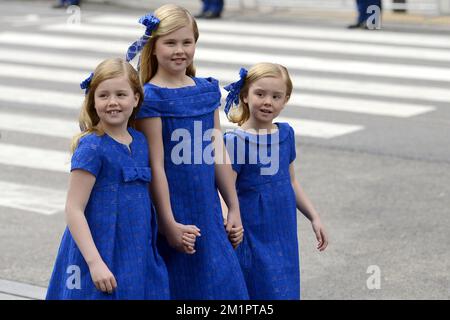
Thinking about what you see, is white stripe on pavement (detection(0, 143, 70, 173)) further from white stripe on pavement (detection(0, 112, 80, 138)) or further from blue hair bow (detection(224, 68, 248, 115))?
blue hair bow (detection(224, 68, 248, 115))

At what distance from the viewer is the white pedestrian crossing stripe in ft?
36.1

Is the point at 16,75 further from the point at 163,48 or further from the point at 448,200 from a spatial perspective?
the point at 163,48

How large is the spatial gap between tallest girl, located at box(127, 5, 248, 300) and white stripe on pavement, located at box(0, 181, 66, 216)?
3.88 meters

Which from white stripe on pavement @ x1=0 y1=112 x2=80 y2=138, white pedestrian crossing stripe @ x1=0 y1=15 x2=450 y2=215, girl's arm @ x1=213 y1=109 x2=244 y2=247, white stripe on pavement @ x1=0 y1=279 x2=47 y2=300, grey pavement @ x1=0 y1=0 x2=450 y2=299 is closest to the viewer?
girl's arm @ x1=213 y1=109 x2=244 y2=247

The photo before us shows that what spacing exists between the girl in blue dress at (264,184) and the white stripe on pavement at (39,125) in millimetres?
6176

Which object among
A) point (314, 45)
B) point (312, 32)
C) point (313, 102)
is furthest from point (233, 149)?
point (312, 32)

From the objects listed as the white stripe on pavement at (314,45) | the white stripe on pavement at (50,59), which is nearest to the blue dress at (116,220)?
the white stripe on pavement at (50,59)

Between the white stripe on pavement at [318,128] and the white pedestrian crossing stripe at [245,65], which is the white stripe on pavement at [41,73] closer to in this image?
the white pedestrian crossing stripe at [245,65]

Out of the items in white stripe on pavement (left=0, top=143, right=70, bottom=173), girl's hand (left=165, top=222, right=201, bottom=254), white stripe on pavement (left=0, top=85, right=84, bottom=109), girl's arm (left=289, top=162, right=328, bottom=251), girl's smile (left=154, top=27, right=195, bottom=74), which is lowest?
white stripe on pavement (left=0, top=85, right=84, bottom=109)

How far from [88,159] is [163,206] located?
35cm

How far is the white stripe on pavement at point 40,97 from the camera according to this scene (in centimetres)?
1266

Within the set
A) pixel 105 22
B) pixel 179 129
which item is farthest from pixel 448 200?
pixel 105 22

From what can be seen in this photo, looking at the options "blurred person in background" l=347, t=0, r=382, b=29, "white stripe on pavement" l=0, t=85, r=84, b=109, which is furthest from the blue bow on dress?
"blurred person in background" l=347, t=0, r=382, b=29
